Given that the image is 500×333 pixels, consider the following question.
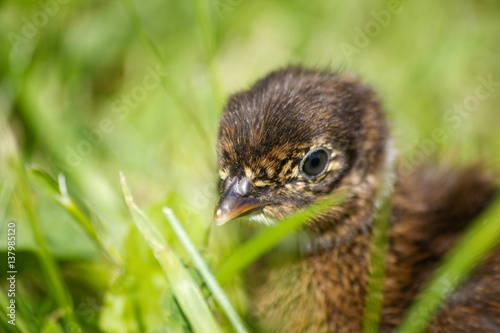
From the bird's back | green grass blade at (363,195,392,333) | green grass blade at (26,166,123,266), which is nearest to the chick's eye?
green grass blade at (363,195,392,333)

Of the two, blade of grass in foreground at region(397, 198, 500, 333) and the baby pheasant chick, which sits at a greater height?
the baby pheasant chick

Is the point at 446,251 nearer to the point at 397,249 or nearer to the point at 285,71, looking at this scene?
the point at 397,249
